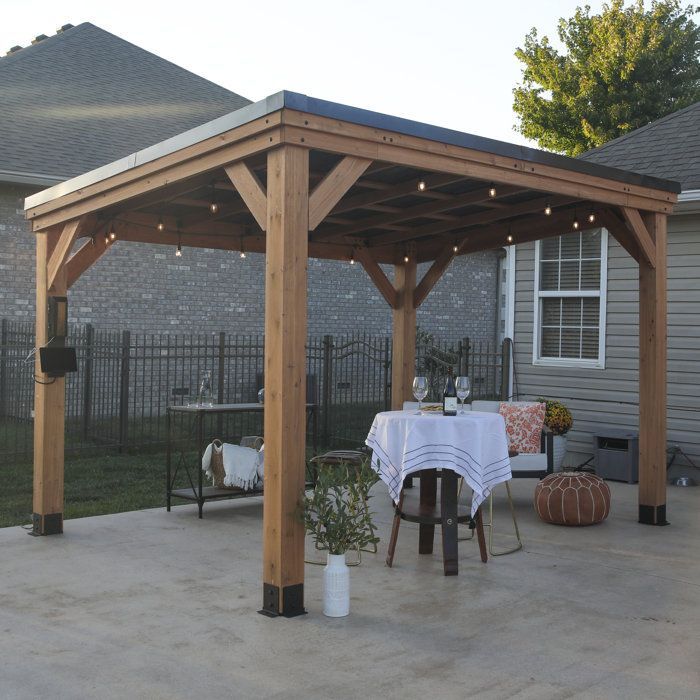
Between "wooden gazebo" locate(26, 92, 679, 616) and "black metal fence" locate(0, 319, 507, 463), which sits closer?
"wooden gazebo" locate(26, 92, 679, 616)

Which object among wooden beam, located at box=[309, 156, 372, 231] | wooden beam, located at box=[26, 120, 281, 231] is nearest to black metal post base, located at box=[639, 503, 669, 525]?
wooden beam, located at box=[309, 156, 372, 231]

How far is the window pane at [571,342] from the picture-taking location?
10734 millimetres

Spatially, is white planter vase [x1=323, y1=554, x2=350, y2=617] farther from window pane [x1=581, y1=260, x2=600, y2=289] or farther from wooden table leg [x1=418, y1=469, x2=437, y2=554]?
window pane [x1=581, y1=260, x2=600, y2=289]

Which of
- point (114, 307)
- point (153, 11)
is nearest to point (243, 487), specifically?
point (114, 307)

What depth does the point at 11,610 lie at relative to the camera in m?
4.92

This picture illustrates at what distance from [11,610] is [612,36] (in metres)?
27.9

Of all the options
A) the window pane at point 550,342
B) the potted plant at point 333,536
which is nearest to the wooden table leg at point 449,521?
the potted plant at point 333,536

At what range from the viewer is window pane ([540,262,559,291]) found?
10961 mm

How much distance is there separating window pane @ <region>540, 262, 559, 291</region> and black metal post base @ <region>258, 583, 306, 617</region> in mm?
7003

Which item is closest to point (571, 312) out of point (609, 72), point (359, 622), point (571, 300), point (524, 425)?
point (571, 300)

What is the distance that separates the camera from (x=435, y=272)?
9.30 meters

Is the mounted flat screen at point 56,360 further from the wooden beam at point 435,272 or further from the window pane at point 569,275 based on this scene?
the window pane at point 569,275

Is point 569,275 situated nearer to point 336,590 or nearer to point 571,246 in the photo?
point 571,246

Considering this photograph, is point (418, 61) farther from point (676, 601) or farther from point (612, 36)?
point (676, 601)
